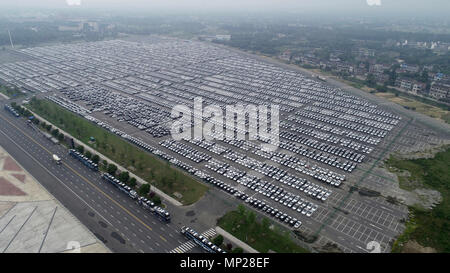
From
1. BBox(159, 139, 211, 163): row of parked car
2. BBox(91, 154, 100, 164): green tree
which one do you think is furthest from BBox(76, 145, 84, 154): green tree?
BBox(159, 139, 211, 163): row of parked car

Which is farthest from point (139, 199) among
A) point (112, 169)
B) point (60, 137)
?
point (60, 137)

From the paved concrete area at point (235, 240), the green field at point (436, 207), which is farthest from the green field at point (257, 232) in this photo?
the green field at point (436, 207)

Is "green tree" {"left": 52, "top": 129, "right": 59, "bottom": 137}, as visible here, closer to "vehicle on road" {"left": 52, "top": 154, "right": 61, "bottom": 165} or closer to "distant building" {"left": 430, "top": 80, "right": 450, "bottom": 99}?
"vehicle on road" {"left": 52, "top": 154, "right": 61, "bottom": 165}

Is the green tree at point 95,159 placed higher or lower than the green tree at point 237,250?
higher

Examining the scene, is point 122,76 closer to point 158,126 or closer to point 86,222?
point 158,126

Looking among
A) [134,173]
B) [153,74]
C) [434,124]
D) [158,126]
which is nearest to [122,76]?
[153,74]

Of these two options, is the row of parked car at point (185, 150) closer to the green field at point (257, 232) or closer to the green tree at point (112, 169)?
the green tree at point (112, 169)
